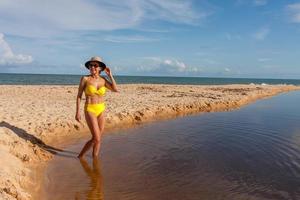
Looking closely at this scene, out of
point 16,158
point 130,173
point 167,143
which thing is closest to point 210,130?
point 167,143

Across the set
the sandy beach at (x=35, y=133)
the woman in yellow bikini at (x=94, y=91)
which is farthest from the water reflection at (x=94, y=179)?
the sandy beach at (x=35, y=133)

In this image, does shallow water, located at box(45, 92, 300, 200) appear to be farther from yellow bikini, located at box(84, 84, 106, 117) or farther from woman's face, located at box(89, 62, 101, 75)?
woman's face, located at box(89, 62, 101, 75)

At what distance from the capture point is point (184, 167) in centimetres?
784

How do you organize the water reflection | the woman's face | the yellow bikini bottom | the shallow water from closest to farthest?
the water reflection < the shallow water < the woman's face < the yellow bikini bottom

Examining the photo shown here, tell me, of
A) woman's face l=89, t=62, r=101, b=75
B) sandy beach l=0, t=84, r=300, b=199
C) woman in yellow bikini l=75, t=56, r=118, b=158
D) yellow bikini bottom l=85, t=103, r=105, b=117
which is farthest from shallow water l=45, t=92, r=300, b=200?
woman's face l=89, t=62, r=101, b=75

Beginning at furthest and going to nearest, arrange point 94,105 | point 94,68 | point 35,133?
point 35,133
point 94,105
point 94,68

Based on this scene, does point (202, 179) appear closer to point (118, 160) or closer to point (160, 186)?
point (160, 186)

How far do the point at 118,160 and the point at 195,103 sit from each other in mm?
11407

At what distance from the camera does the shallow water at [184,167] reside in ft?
20.7

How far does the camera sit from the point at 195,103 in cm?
1916

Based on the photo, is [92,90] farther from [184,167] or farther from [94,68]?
[184,167]

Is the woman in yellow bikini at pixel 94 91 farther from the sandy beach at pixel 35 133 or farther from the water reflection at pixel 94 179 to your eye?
the sandy beach at pixel 35 133

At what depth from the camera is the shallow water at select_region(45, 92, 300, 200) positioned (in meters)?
6.31

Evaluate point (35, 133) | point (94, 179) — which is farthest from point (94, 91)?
point (35, 133)
